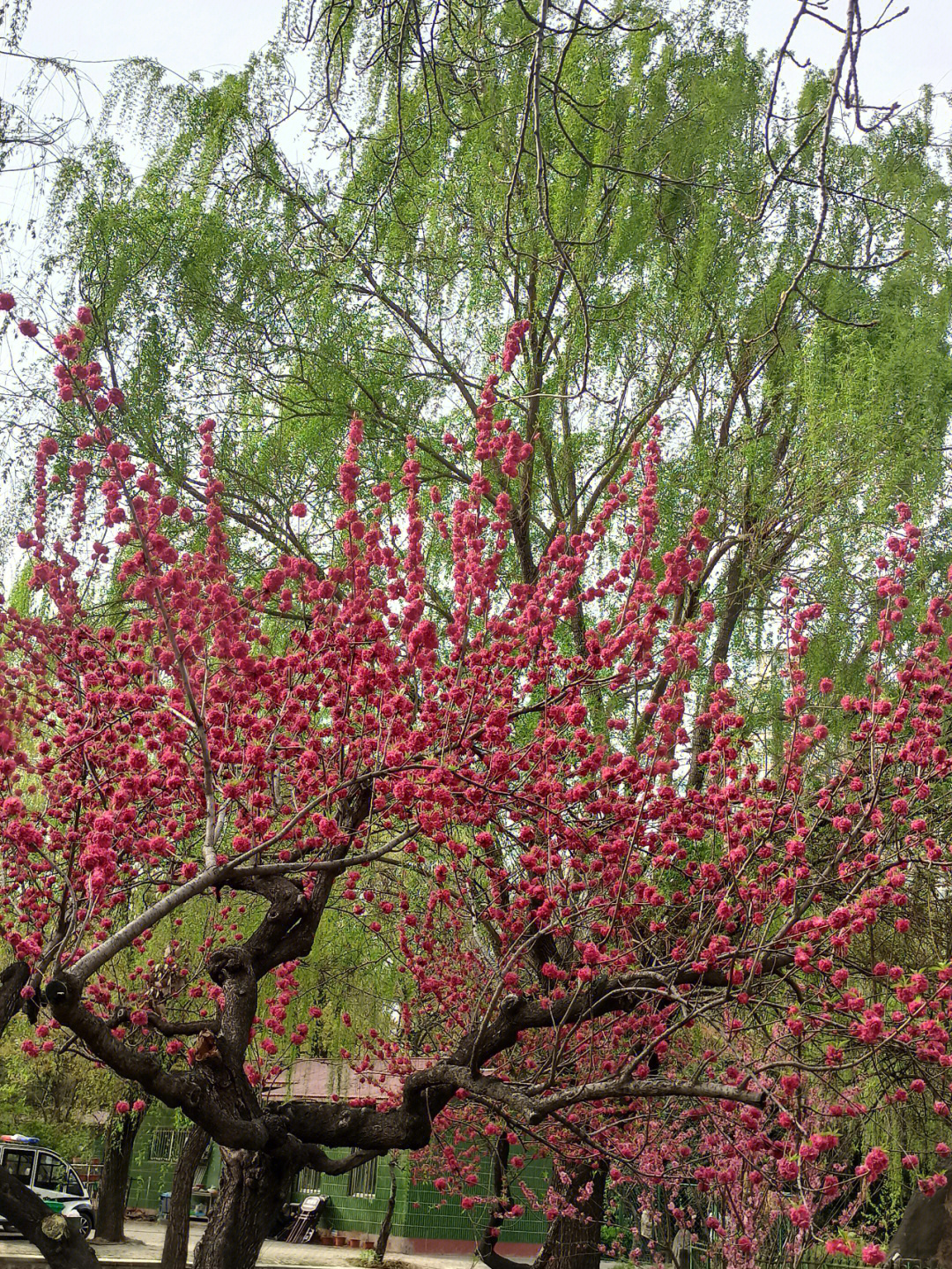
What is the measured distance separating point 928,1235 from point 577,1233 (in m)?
3.30

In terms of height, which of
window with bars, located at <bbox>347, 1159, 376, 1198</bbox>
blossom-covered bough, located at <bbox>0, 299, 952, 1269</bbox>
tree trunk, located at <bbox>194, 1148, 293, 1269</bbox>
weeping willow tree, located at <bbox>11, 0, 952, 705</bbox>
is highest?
weeping willow tree, located at <bbox>11, 0, 952, 705</bbox>

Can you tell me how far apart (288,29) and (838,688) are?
5.96 m

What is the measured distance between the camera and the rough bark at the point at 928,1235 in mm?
9953

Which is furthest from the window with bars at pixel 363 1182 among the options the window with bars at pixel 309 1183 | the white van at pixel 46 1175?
the white van at pixel 46 1175

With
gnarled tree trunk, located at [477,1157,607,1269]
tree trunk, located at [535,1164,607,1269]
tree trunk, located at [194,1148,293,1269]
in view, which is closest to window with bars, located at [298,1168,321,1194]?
gnarled tree trunk, located at [477,1157,607,1269]

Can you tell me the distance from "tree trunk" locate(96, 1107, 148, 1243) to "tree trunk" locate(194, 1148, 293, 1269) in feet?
46.2

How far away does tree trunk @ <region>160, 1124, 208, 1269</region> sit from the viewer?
40.1ft

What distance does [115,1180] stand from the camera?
19625 mm

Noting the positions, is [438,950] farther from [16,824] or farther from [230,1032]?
[16,824]

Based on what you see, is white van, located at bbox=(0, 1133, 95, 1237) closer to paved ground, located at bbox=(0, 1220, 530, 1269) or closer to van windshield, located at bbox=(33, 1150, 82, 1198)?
van windshield, located at bbox=(33, 1150, 82, 1198)

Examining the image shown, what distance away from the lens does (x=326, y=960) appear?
11.1m

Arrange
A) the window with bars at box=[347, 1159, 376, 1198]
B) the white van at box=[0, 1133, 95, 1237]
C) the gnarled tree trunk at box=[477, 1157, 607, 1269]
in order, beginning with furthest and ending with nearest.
→ the window with bars at box=[347, 1159, 376, 1198] < the white van at box=[0, 1133, 95, 1237] < the gnarled tree trunk at box=[477, 1157, 607, 1269]

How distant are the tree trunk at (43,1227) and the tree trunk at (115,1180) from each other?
44.3 ft

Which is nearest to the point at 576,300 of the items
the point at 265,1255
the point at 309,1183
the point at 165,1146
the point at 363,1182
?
the point at 265,1255
